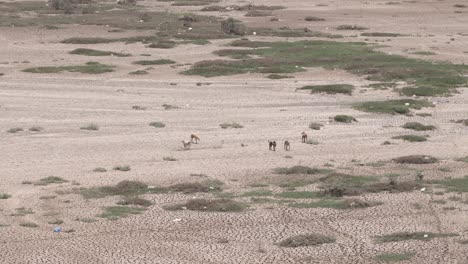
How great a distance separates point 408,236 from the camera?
2527 centimetres

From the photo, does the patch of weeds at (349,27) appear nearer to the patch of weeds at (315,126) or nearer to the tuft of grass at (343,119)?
the tuft of grass at (343,119)

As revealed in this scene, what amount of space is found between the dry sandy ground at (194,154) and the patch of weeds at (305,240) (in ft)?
0.88

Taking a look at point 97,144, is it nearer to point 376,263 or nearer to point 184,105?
point 184,105

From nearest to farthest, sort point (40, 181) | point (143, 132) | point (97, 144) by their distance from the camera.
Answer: point (40, 181)
point (97, 144)
point (143, 132)

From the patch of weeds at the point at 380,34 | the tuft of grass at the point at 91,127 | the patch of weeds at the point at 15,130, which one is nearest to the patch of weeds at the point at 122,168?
the tuft of grass at the point at 91,127

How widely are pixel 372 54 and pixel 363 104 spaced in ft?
48.0

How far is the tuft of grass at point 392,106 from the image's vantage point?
43594 mm

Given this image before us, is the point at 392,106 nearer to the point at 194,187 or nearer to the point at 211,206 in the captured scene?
the point at 194,187

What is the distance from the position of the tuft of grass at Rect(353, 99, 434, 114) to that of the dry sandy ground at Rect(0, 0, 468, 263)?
2.79ft

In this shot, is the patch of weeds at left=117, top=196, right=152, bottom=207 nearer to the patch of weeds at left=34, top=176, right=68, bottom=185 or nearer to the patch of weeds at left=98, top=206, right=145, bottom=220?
the patch of weeds at left=98, top=206, right=145, bottom=220

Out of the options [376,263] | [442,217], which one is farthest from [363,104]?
[376,263]

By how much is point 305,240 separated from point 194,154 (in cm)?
1074

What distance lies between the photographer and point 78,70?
54031 millimetres

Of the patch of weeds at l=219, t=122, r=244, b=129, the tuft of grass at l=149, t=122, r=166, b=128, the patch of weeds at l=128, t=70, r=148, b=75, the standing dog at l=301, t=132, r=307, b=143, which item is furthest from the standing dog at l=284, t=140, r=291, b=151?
the patch of weeds at l=128, t=70, r=148, b=75
